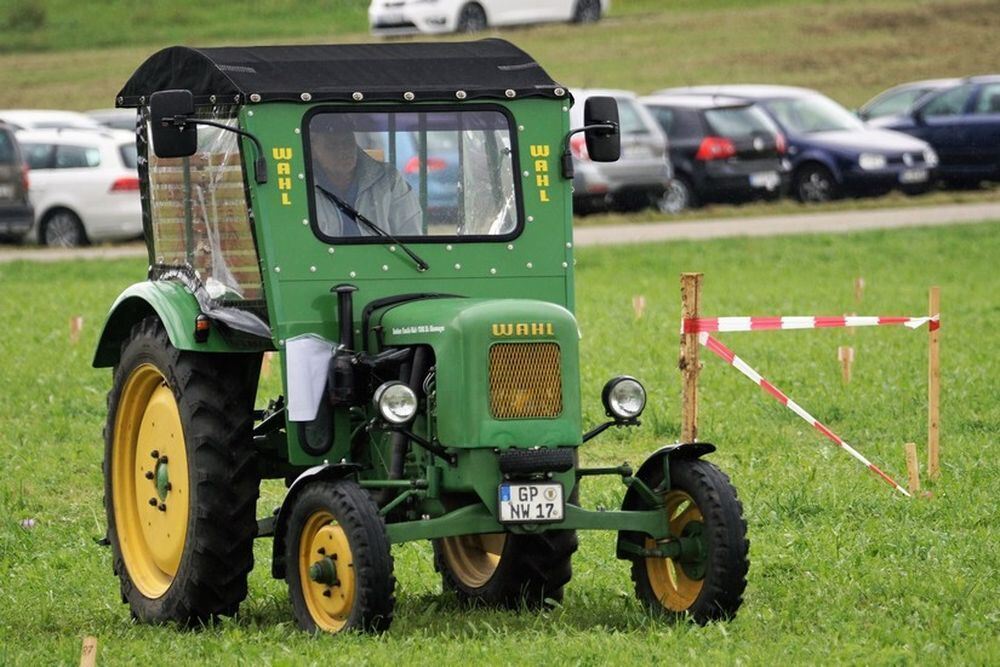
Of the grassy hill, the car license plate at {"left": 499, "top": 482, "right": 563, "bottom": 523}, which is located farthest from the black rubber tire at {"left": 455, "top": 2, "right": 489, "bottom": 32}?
the car license plate at {"left": 499, "top": 482, "right": 563, "bottom": 523}

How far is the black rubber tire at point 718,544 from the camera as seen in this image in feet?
25.0

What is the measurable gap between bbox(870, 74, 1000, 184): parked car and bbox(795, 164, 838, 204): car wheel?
1.92m

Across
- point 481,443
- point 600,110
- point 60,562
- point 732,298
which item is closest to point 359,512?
point 481,443

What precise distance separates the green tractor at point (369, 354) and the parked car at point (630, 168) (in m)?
17.3

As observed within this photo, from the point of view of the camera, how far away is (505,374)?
25.0ft

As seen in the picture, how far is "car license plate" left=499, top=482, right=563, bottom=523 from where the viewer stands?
7.51 metres

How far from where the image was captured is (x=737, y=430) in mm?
12617

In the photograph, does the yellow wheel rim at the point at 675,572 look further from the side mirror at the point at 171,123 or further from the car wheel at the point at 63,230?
the car wheel at the point at 63,230

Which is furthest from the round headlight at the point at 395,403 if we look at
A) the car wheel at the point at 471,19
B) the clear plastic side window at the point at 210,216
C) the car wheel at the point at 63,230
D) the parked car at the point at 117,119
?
the car wheel at the point at 471,19

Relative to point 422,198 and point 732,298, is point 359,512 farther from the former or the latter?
point 732,298

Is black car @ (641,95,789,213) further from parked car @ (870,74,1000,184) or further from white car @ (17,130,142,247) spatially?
white car @ (17,130,142,247)

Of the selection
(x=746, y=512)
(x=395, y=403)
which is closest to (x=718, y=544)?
(x=395, y=403)

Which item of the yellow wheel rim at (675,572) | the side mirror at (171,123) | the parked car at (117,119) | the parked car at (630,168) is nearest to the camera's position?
the side mirror at (171,123)

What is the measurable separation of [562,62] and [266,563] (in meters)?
33.6
